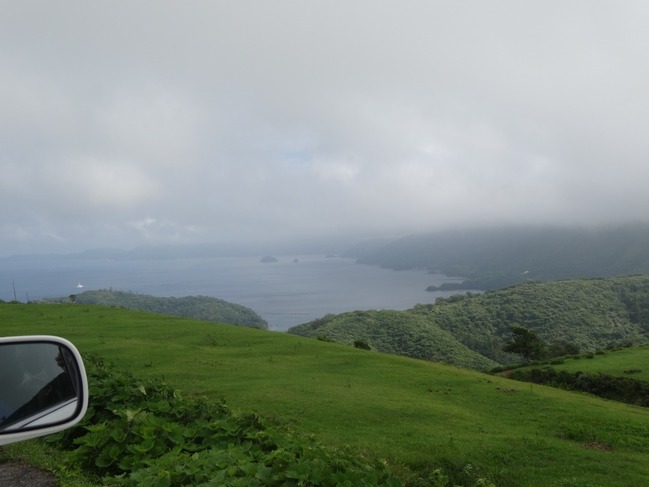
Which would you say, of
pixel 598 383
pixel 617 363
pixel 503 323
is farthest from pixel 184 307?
pixel 598 383

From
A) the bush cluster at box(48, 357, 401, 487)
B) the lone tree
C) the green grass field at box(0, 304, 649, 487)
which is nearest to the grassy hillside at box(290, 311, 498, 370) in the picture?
the lone tree

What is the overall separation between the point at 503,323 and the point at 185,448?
104 m

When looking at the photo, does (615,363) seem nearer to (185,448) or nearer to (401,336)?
(185,448)

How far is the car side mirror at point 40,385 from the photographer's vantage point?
3.32 m

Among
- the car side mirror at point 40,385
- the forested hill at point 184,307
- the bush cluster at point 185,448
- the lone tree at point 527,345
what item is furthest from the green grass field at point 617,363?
the forested hill at point 184,307

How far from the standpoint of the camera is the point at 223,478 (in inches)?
234

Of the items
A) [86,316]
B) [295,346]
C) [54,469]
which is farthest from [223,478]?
[86,316]

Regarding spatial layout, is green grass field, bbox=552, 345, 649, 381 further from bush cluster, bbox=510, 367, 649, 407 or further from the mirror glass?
the mirror glass

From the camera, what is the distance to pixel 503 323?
10262 cm

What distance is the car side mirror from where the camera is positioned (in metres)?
3.32

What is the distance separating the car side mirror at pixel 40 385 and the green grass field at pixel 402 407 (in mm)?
7602

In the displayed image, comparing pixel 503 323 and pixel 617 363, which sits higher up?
pixel 617 363

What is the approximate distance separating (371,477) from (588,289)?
5229 inches

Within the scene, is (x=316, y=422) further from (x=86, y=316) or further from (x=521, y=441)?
(x=86, y=316)
